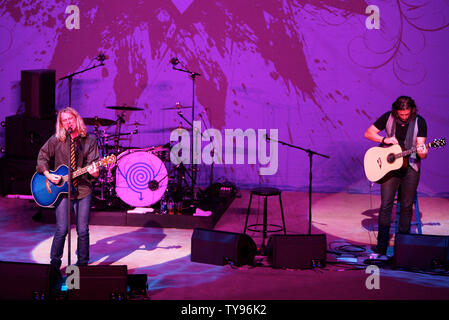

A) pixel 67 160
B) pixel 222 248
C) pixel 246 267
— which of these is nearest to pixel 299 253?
pixel 246 267

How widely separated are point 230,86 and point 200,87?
0.55 meters

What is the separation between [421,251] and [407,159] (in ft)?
3.20

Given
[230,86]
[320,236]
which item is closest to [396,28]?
[230,86]

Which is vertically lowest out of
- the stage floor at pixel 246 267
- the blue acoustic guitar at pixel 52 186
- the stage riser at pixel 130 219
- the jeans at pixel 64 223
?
the stage floor at pixel 246 267

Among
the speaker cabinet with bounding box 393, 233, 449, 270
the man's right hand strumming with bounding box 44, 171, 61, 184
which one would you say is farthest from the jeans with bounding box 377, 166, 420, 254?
the man's right hand strumming with bounding box 44, 171, 61, 184

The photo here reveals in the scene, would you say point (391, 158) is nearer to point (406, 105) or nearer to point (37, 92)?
point (406, 105)

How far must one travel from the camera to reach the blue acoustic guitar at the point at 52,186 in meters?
4.68

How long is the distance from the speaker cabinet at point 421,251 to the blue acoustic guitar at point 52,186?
9.34 feet

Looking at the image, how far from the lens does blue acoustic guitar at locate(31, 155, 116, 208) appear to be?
Result: 4.68 m

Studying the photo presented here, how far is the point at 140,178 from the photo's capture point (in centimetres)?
730

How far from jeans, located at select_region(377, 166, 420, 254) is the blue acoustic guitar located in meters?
2.87

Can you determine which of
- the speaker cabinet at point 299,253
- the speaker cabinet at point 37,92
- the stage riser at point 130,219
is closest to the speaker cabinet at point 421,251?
the speaker cabinet at point 299,253

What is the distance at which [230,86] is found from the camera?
963 cm

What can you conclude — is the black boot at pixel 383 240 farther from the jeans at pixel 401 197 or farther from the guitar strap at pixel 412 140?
the guitar strap at pixel 412 140
